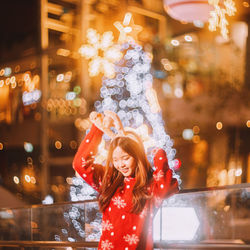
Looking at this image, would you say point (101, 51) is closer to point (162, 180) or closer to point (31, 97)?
point (31, 97)

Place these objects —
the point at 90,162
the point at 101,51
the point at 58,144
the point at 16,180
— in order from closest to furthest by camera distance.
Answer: the point at 90,162
the point at 101,51
the point at 58,144
the point at 16,180

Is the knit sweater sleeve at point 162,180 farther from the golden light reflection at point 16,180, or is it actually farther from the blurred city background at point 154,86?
the golden light reflection at point 16,180

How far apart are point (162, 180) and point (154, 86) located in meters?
5.95

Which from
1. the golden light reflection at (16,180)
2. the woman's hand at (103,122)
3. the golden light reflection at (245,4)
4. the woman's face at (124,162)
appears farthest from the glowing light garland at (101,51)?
the woman's face at (124,162)

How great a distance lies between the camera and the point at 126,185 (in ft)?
10.5

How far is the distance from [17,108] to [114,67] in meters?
5.35

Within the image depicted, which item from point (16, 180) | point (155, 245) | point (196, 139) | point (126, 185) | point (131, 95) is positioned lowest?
point (155, 245)

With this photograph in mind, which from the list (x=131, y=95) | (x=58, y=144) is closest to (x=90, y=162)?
(x=131, y=95)

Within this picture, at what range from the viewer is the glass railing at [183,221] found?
355 cm

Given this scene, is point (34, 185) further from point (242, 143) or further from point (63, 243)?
point (63, 243)

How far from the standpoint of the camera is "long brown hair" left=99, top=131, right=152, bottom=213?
3098mm

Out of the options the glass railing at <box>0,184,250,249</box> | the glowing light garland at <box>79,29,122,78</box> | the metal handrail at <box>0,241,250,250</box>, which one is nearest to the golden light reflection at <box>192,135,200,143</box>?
the glowing light garland at <box>79,29,122,78</box>

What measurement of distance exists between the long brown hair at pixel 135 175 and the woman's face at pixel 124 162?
0.02m

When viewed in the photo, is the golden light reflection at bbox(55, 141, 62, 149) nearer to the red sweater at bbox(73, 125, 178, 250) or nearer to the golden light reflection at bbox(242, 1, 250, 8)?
the golden light reflection at bbox(242, 1, 250, 8)
